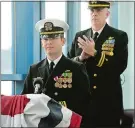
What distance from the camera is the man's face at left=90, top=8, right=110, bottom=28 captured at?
106 centimetres

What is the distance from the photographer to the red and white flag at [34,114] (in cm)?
75

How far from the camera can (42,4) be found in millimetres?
1093

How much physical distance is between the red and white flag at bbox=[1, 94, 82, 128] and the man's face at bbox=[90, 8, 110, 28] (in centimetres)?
45

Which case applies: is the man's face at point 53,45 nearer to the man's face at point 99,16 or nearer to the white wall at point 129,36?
the man's face at point 99,16

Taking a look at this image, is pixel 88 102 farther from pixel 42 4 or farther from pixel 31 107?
pixel 42 4

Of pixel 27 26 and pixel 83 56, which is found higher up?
pixel 27 26

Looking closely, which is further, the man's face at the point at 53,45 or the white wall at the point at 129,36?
the white wall at the point at 129,36

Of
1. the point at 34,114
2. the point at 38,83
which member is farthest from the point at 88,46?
the point at 34,114

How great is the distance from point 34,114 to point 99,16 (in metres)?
0.53

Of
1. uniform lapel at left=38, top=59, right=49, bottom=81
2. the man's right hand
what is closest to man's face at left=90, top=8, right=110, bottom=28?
the man's right hand

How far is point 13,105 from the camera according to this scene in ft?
2.57

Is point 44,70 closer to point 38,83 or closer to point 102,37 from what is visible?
point 38,83

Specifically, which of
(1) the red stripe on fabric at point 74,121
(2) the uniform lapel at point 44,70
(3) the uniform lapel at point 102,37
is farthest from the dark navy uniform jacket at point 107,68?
(1) the red stripe on fabric at point 74,121

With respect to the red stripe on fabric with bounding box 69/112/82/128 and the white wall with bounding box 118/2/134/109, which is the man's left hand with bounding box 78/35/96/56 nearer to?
the white wall with bounding box 118/2/134/109
